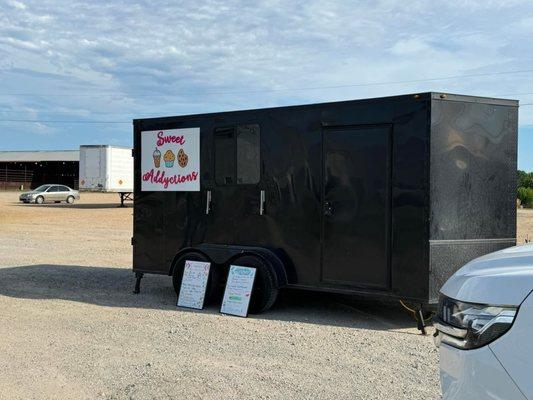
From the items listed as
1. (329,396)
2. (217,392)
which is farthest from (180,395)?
(329,396)

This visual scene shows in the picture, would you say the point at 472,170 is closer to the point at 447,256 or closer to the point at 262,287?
the point at 447,256

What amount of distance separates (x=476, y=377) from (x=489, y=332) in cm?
19

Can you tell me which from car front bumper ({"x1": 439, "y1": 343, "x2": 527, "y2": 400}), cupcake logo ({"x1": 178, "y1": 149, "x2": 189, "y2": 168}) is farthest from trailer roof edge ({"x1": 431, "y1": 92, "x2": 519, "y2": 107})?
car front bumper ({"x1": 439, "y1": 343, "x2": 527, "y2": 400})

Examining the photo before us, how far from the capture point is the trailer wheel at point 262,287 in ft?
23.5

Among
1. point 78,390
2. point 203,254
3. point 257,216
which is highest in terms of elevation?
point 257,216

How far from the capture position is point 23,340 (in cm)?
591

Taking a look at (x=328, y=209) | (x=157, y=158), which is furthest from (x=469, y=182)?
(x=157, y=158)

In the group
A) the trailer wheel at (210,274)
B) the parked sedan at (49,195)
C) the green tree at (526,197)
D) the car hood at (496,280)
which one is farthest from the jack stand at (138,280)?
the green tree at (526,197)

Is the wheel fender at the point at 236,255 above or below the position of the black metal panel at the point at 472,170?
below

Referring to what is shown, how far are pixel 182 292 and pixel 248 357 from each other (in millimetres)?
2561

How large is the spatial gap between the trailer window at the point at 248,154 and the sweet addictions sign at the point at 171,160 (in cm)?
69

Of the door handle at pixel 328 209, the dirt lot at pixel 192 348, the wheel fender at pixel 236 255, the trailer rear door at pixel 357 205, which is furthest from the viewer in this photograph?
the wheel fender at pixel 236 255

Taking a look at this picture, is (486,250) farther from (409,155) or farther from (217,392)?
(217,392)

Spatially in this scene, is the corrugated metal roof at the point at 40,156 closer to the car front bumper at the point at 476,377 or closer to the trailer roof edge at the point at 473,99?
the trailer roof edge at the point at 473,99
